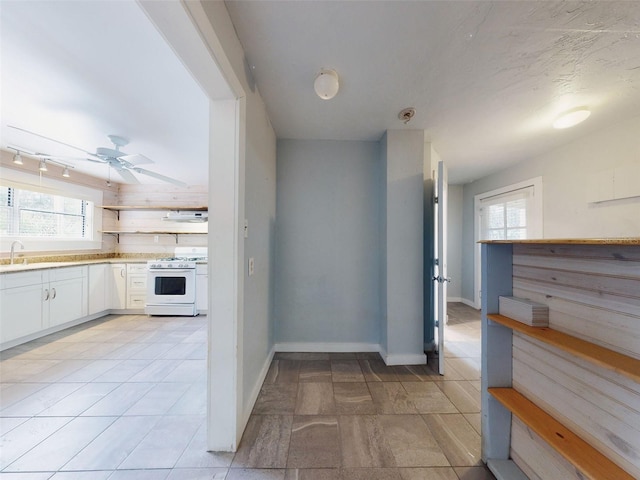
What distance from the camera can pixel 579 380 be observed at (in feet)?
3.21

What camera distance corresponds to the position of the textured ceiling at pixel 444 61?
1.21 meters

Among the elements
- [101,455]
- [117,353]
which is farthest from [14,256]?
[101,455]

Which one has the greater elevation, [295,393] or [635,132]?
[635,132]

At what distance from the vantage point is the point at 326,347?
8.63 ft

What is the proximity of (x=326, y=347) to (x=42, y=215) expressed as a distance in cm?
457

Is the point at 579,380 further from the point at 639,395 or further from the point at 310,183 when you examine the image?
the point at 310,183

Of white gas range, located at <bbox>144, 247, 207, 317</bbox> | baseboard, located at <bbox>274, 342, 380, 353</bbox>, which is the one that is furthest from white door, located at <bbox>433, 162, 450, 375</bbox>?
white gas range, located at <bbox>144, 247, 207, 317</bbox>

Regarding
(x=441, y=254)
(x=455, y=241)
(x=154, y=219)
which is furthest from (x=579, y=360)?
(x=154, y=219)

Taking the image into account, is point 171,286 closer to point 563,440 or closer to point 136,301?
point 136,301

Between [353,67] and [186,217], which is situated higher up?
[353,67]

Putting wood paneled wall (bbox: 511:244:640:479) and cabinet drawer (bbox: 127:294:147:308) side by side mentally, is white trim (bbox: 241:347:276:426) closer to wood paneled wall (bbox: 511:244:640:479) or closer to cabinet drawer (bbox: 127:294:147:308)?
wood paneled wall (bbox: 511:244:640:479)

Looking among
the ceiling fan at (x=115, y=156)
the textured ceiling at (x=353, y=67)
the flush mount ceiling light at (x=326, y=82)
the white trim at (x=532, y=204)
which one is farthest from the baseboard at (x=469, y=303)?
the ceiling fan at (x=115, y=156)

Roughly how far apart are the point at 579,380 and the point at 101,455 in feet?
8.02

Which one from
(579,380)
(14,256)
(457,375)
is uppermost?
(14,256)
